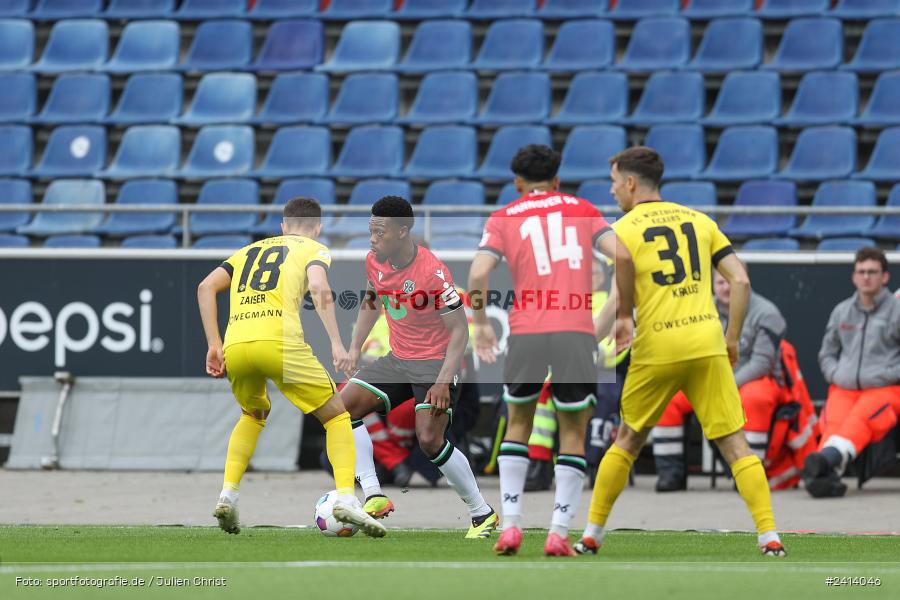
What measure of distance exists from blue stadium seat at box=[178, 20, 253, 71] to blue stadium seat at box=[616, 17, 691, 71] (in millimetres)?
4733

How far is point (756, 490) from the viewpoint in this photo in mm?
7559

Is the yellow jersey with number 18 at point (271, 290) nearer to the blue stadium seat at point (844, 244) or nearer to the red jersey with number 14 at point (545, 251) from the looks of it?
the red jersey with number 14 at point (545, 251)

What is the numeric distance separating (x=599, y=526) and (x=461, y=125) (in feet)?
35.2

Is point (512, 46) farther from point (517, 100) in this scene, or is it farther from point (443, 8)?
point (443, 8)

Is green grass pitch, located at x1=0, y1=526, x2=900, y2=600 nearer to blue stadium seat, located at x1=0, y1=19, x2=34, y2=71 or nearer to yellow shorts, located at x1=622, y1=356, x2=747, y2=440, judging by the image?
yellow shorts, located at x1=622, y1=356, x2=747, y2=440

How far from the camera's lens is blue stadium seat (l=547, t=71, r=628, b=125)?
17734mm

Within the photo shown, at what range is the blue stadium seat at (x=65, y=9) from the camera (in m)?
20.1

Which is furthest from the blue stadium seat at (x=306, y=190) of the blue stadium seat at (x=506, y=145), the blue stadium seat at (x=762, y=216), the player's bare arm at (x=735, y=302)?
the player's bare arm at (x=735, y=302)

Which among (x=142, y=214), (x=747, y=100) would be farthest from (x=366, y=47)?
(x=747, y=100)

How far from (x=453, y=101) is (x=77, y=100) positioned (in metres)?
4.73

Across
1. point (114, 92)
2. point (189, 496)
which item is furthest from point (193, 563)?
point (114, 92)

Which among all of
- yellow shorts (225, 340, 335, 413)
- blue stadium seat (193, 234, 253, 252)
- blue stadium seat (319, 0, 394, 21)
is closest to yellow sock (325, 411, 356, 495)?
yellow shorts (225, 340, 335, 413)

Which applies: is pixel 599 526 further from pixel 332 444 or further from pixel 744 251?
pixel 744 251

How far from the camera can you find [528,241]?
8000mm
